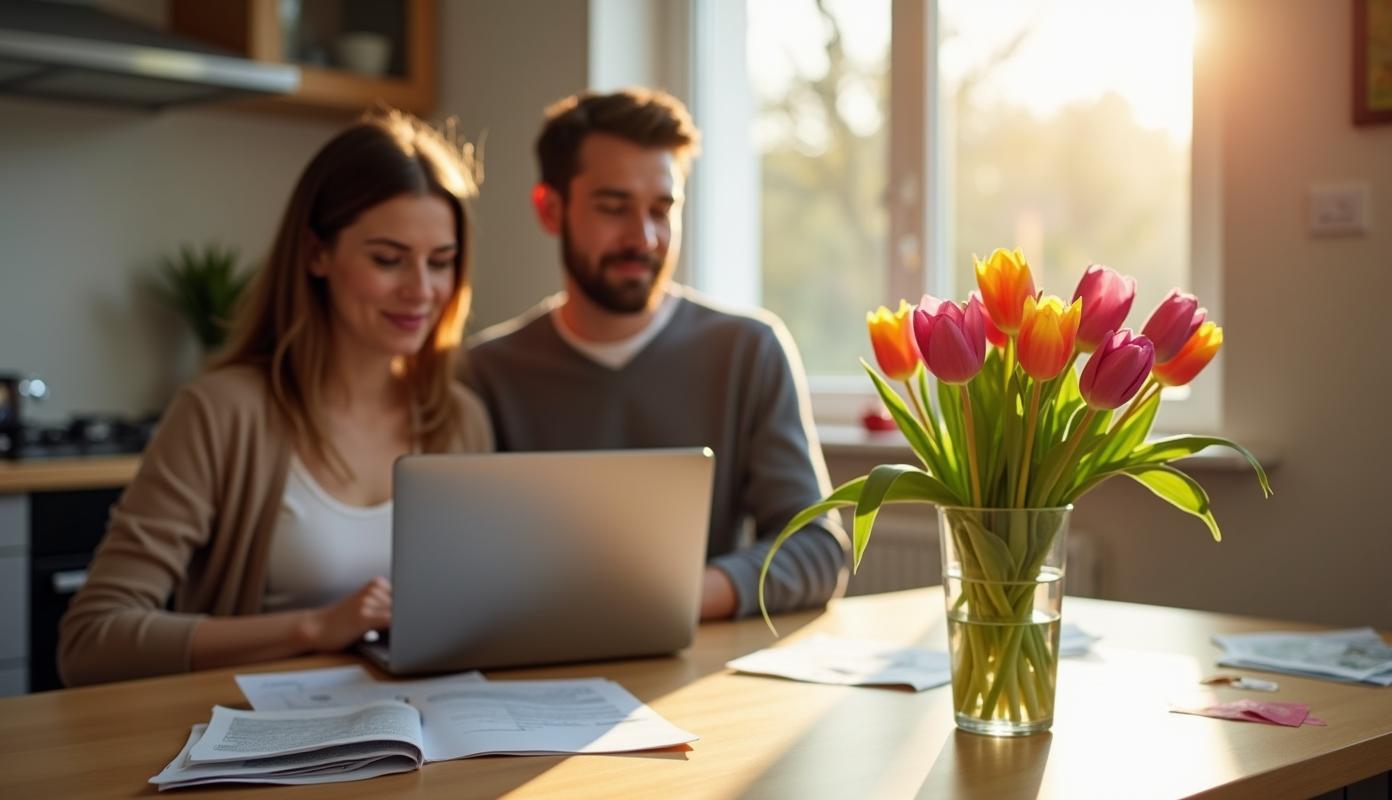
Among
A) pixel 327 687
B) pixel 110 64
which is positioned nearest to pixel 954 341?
pixel 327 687

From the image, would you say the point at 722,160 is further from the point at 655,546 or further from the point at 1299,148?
the point at 655,546

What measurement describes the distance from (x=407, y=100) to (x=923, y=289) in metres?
1.50

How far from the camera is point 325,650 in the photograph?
1.59 metres

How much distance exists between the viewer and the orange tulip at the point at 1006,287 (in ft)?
3.82

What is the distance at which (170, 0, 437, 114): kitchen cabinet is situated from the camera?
3338 mm

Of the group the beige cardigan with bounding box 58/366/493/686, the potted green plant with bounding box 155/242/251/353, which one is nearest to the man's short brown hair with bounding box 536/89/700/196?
the beige cardigan with bounding box 58/366/493/686

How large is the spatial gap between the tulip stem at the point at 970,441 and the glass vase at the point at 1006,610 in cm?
2

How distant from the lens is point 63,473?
2.81 metres

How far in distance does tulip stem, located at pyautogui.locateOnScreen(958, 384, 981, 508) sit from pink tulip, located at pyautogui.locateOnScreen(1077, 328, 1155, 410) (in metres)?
0.11

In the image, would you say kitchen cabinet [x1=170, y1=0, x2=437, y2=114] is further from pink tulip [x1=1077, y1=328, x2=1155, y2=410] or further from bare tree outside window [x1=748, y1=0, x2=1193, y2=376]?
pink tulip [x1=1077, y1=328, x2=1155, y2=410]

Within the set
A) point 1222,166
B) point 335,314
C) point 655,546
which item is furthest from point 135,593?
point 1222,166

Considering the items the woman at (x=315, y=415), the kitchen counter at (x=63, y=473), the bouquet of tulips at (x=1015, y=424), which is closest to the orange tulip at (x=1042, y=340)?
the bouquet of tulips at (x=1015, y=424)

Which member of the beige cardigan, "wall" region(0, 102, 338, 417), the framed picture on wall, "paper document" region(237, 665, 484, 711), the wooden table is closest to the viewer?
the wooden table

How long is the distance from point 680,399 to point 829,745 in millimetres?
1089
